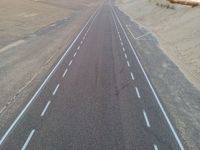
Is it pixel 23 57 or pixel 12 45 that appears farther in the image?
pixel 12 45

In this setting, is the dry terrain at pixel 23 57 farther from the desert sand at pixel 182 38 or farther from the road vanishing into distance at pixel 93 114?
the desert sand at pixel 182 38

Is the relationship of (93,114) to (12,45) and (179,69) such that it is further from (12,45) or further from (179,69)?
(12,45)

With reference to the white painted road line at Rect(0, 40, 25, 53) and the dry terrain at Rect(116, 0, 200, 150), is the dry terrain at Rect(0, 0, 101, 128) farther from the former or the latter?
the dry terrain at Rect(116, 0, 200, 150)

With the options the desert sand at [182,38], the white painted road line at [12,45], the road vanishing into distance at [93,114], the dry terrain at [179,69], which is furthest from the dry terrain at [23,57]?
the desert sand at [182,38]

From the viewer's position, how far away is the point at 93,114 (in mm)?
13438

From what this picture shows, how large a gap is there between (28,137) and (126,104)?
5.95m

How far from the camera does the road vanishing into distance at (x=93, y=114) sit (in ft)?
36.0

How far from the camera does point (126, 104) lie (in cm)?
1484

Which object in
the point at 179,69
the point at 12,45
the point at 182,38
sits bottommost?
the point at 12,45

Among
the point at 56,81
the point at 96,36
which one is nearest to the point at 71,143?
the point at 56,81

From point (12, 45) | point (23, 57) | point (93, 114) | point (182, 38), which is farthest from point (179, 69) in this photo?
point (12, 45)

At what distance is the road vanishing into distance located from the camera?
36.0 feet

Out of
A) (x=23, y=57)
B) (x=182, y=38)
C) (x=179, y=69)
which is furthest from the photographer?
(x=182, y=38)

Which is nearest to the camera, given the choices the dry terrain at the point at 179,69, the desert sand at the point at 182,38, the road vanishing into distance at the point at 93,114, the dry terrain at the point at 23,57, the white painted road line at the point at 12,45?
the road vanishing into distance at the point at 93,114
